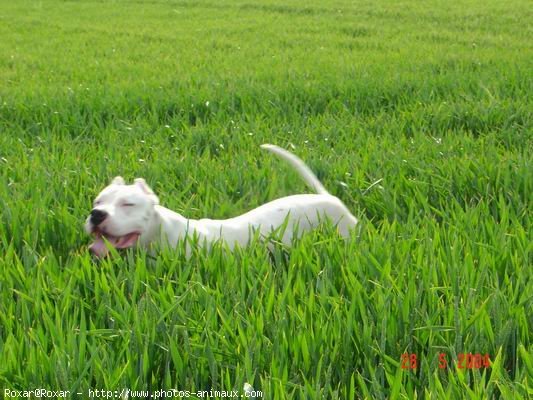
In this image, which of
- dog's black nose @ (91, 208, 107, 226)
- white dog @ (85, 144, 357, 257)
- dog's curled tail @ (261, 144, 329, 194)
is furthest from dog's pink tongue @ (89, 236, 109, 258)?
Result: dog's curled tail @ (261, 144, 329, 194)

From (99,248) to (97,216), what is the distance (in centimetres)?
16

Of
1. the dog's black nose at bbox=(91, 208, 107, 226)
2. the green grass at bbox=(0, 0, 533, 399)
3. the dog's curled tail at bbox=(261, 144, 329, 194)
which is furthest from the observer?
the dog's curled tail at bbox=(261, 144, 329, 194)

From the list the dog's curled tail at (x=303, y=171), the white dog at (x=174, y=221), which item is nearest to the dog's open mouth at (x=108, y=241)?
the white dog at (x=174, y=221)

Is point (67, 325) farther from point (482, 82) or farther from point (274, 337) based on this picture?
point (482, 82)

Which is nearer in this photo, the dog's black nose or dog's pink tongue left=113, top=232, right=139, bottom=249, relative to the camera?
the dog's black nose

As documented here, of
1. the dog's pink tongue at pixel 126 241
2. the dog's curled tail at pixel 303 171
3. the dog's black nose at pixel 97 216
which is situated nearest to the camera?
the dog's black nose at pixel 97 216

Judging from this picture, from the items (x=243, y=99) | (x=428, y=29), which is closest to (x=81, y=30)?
(x=428, y=29)

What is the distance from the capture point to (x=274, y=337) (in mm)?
2072

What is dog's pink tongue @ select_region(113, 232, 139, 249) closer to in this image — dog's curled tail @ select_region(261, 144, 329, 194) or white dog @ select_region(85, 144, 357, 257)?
white dog @ select_region(85, 144, 357, 257)

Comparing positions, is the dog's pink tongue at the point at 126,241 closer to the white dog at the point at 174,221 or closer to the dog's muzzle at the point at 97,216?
the white dog at the point at 174,221

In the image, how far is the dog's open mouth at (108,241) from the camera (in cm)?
274

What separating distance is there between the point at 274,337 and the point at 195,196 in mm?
1662

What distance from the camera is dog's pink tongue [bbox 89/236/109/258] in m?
2.74

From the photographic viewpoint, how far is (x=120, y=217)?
2711 mm
